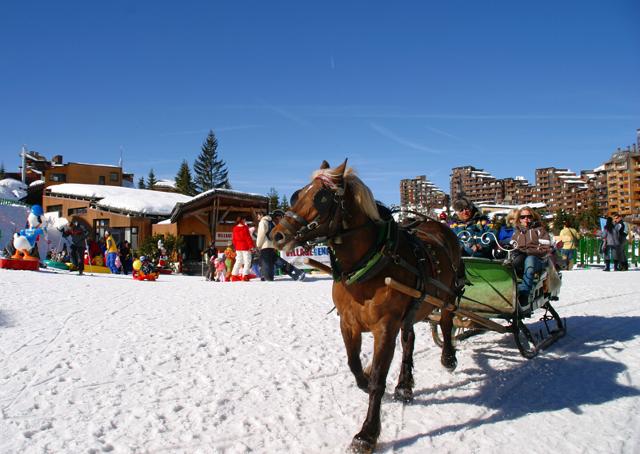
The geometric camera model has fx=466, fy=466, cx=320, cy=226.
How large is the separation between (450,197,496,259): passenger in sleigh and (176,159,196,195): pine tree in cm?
6915

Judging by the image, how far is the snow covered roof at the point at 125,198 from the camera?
102 feet

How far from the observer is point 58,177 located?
1950 inches

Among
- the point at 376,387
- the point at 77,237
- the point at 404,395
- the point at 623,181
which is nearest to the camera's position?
the point at 376,387

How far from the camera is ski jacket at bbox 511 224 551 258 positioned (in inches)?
259

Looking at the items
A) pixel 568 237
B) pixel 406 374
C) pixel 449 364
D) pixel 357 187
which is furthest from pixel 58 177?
pixel 357 187

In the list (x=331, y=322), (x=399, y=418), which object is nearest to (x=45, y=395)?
(x=399, y=418)

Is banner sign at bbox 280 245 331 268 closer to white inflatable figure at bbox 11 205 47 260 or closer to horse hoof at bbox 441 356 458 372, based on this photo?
→ white inflatable figure at bbox 11 205 47 260

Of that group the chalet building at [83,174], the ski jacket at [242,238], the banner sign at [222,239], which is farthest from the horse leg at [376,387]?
the chalet building at [83,174]

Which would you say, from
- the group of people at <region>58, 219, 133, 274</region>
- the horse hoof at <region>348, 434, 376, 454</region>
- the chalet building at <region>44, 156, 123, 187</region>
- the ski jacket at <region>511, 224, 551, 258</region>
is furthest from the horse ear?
the chalet building at <region>44, 156, 123, 187</region>

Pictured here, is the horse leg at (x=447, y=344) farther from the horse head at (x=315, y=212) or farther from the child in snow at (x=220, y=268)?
the child in snow at (x=220, y=268)

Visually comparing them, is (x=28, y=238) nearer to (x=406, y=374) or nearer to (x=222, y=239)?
(x=222, y=239)

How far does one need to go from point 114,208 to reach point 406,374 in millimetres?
30275

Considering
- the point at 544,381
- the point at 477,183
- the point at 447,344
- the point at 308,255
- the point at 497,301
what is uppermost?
the point at 477,183

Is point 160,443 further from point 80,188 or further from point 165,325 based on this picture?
point 80,188
